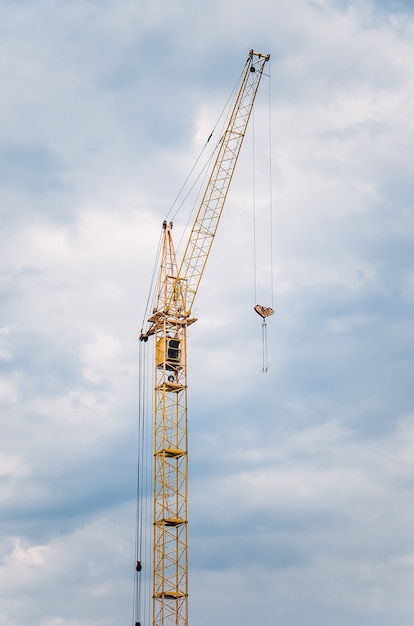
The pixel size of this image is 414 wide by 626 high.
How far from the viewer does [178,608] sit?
119 meters

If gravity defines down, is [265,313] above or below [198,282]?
below

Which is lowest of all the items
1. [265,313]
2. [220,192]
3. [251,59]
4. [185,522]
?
[185,522]

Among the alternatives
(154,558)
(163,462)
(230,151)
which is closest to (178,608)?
(154,558)

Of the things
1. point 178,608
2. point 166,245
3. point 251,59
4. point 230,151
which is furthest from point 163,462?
point 251,59

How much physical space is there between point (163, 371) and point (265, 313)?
1556 cm

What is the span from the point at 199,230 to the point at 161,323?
44.6 feet

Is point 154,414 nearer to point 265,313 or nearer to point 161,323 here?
point 161,323

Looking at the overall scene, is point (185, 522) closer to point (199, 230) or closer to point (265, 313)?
point (265, 313)

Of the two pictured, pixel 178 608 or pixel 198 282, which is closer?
pixel 178 608

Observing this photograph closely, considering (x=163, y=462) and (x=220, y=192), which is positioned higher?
(x=220, y=192)

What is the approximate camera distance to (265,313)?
389 feet

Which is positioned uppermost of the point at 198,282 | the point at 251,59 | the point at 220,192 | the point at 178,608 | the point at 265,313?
the point at 251,59

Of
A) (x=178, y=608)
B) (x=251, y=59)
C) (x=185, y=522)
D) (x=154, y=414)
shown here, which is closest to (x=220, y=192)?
(x=251, y=59)

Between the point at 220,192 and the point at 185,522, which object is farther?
the point at 220,192
